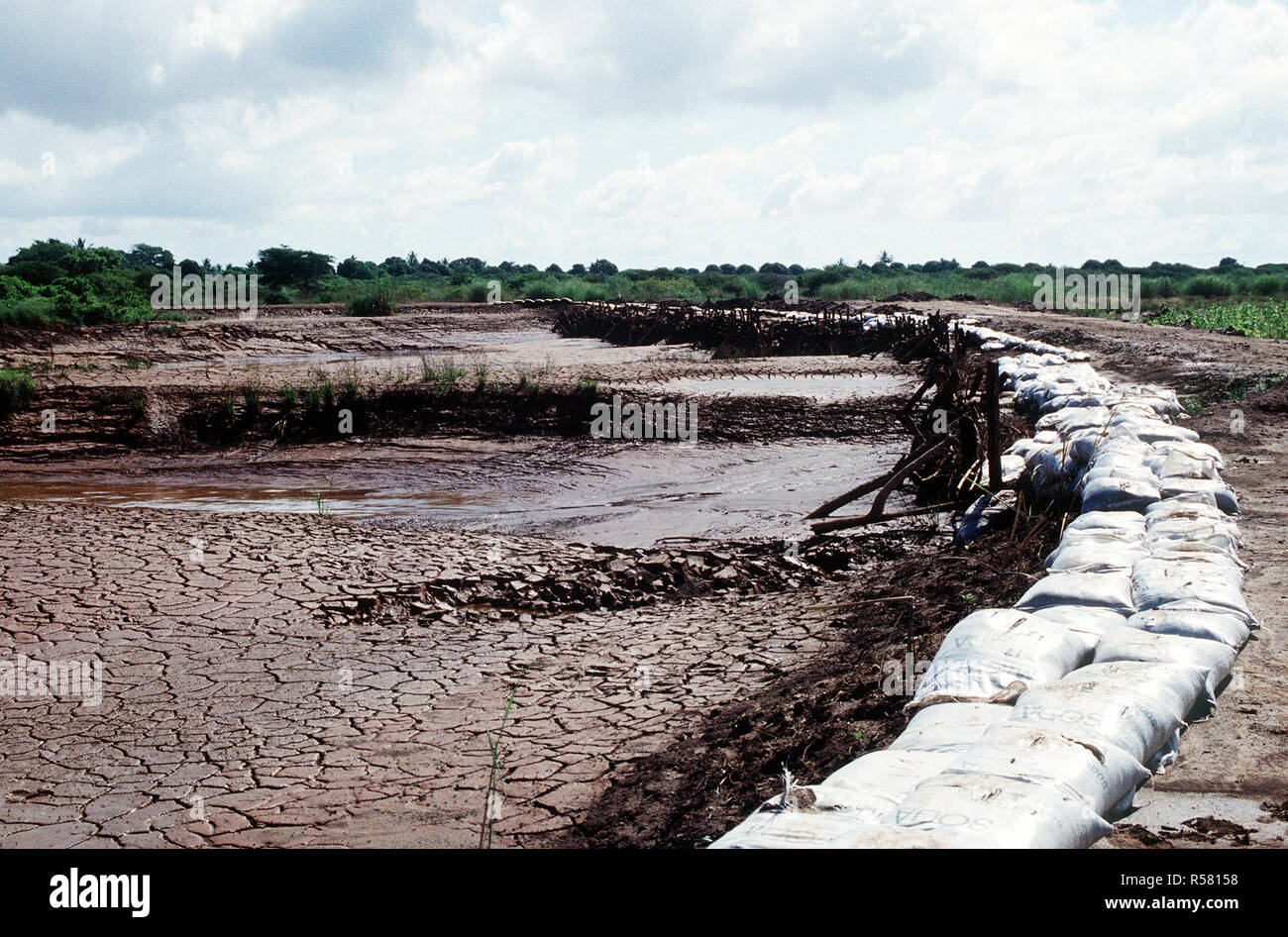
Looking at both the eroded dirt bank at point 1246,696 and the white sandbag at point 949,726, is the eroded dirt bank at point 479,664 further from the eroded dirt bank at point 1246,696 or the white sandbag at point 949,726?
the white sandbag at point 949,726

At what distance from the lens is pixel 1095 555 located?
3.91 metres

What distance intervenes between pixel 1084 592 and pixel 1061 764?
1500 millimetres

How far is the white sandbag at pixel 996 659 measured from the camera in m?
2.77

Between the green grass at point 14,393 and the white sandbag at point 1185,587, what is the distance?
37.8 ft

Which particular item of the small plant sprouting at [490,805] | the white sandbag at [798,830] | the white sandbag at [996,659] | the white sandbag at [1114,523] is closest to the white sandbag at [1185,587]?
the white sandbag at [996,659]

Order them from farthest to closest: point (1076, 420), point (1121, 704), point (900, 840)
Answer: point (1076, 420), point (1121, 704), point (900, 840)

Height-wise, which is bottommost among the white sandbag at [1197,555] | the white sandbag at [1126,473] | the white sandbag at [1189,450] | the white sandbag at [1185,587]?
the white sandbag at [1185,587]

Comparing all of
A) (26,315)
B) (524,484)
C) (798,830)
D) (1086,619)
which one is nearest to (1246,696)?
Result: (1086,619)

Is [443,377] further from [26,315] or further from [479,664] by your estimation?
[26,315]

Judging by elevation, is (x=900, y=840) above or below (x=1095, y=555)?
below

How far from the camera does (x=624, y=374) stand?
14.0m

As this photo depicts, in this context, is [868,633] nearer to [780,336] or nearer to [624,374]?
[624,374]

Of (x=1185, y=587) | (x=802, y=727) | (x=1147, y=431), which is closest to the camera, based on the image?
(x=1185, y=587)
